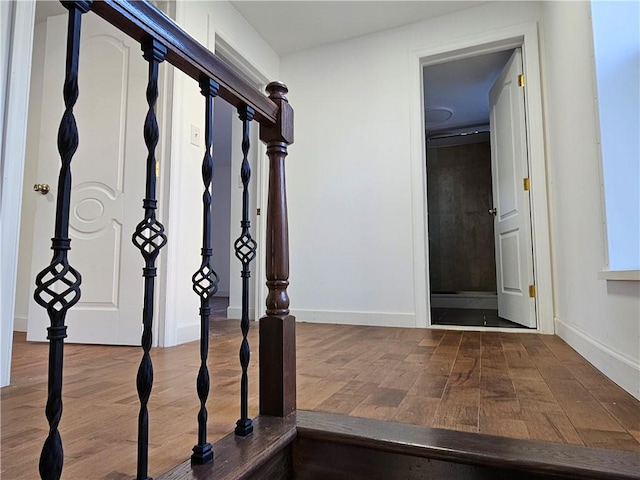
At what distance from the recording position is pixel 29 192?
3043 mm

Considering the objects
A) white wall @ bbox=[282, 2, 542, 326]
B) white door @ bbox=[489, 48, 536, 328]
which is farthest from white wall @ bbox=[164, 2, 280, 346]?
white door @ bbox=[489, 48, 536, 328]

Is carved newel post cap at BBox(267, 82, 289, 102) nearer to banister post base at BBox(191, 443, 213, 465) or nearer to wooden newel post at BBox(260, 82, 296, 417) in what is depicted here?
wooden newel post at BBox(260, 82, 296, 417)

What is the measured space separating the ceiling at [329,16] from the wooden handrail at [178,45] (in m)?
2.24

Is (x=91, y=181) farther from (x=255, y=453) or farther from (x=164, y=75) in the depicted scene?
(x=255, y=453)

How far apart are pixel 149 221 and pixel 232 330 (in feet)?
7.47

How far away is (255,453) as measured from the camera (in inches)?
33.7

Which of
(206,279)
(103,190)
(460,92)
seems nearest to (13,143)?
(103,190)

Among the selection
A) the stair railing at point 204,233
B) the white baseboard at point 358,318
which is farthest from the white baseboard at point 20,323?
the stair railing at point 204,233

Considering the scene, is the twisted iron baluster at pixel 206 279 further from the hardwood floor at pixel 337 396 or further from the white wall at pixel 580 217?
the white wall at pixel 580 217

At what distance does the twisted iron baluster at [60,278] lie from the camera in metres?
0.53

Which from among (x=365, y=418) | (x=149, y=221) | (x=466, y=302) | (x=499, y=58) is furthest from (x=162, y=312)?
(x=466, y=302)

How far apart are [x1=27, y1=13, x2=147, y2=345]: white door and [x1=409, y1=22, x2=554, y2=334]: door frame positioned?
1875mm

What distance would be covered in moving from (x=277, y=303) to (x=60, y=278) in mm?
599

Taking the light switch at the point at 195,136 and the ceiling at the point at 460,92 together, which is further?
the ceiling at the point at 460,92
